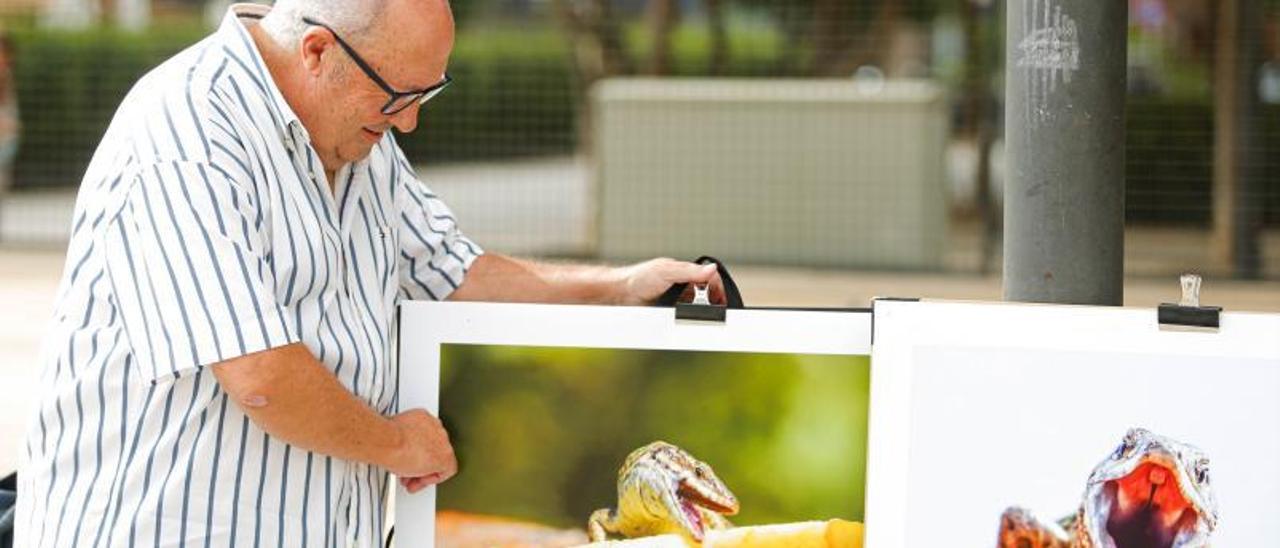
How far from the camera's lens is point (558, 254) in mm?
11039

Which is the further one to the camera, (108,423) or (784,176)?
(784,176)

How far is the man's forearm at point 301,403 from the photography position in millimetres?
2162

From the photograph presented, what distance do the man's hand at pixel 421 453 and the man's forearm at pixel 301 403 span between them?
0.07 meters

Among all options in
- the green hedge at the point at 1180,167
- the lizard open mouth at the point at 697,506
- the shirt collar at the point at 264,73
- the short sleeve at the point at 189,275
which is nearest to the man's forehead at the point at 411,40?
the shirt collar at the point at 264,73

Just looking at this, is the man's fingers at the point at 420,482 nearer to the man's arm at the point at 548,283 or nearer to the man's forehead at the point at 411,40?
the man's arm at the point at 548,283

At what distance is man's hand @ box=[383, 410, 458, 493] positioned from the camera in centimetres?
238

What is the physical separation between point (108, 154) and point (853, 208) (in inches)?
341

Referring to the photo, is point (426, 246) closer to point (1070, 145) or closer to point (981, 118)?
point (1070, 145)

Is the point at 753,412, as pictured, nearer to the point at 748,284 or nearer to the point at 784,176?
the point at 748,284

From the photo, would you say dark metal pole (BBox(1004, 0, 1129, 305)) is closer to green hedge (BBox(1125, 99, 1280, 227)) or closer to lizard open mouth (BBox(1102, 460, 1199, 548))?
lizard open mouth (BBox(1102, 460, 1199, 548))

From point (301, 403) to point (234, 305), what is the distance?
0.15m

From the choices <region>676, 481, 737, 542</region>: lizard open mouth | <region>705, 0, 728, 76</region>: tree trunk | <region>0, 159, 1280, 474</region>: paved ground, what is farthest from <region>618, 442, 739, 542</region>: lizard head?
<region>705, 0, 728, 76</region>: tree trunk

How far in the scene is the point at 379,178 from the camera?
254 centimetres

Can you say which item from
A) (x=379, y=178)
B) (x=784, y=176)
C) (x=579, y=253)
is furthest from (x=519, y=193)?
(x=379, y=178)
